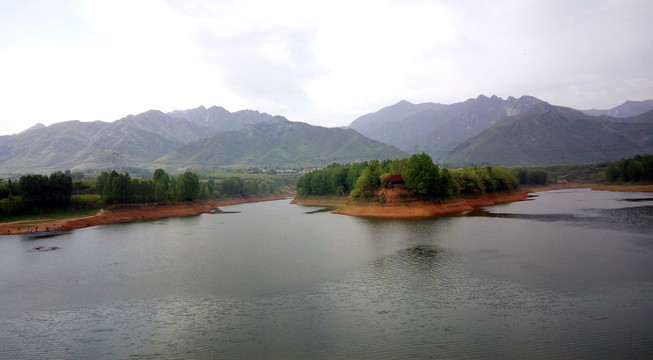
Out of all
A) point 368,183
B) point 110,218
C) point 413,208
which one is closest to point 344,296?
point 413,208

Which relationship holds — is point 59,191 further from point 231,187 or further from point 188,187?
point 231,187

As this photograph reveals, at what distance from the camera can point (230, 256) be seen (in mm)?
46375

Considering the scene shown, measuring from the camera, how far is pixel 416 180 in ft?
263

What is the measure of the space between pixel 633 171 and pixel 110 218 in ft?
511

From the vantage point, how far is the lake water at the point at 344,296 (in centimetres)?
2098

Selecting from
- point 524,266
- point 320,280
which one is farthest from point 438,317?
point 524,266

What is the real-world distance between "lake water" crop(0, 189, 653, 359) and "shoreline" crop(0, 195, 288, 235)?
73.4 ft

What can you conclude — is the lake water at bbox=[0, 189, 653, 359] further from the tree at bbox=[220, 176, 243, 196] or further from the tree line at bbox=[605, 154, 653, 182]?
the tree line at bbox=[605, 154, 653, 182]

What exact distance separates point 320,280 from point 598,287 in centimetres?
2205

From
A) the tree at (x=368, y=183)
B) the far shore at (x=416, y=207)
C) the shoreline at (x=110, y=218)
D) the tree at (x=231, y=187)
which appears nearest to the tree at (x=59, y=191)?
the shoreline at (x=110, y=218)

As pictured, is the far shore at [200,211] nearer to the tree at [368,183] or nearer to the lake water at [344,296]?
the tree at [368,183]

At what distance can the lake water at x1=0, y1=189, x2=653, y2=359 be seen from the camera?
20984mm

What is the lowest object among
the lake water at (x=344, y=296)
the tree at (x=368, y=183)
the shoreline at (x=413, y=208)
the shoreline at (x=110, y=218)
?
the lake water at (x=344, y=296)

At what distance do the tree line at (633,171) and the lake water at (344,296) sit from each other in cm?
8554
